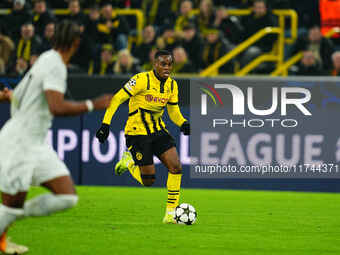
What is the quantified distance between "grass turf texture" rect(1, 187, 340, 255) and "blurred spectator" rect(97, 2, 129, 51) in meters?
4.58

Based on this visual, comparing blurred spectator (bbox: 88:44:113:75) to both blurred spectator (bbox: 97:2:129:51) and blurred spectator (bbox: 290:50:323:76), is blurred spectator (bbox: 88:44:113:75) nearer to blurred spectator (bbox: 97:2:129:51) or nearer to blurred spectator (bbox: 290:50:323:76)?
blurred spectator (bbox: 97:2:129:51)

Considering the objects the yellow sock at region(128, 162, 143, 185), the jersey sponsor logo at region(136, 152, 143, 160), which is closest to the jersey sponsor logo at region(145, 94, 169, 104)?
the jersey sponsor logo at region(136, 152, 143, 160)

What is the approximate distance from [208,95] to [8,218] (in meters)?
7.51

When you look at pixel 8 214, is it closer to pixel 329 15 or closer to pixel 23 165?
pixel 23 165

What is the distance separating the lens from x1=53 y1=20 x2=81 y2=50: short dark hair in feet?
21.6

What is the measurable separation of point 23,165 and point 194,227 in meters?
3.33

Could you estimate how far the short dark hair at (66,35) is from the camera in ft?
21.6

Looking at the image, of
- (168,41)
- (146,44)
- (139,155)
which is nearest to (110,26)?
(146,44)

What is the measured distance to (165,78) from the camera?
10.1 m

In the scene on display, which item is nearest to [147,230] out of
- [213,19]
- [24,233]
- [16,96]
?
[24,233]

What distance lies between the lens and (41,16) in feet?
56.2

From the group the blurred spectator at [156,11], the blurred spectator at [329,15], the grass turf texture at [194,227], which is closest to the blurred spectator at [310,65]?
the blurred spectator at [329,15]

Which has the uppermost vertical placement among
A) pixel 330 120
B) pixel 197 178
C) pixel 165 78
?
pixel 165 78

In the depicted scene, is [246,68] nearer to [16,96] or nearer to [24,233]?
[24,233]
